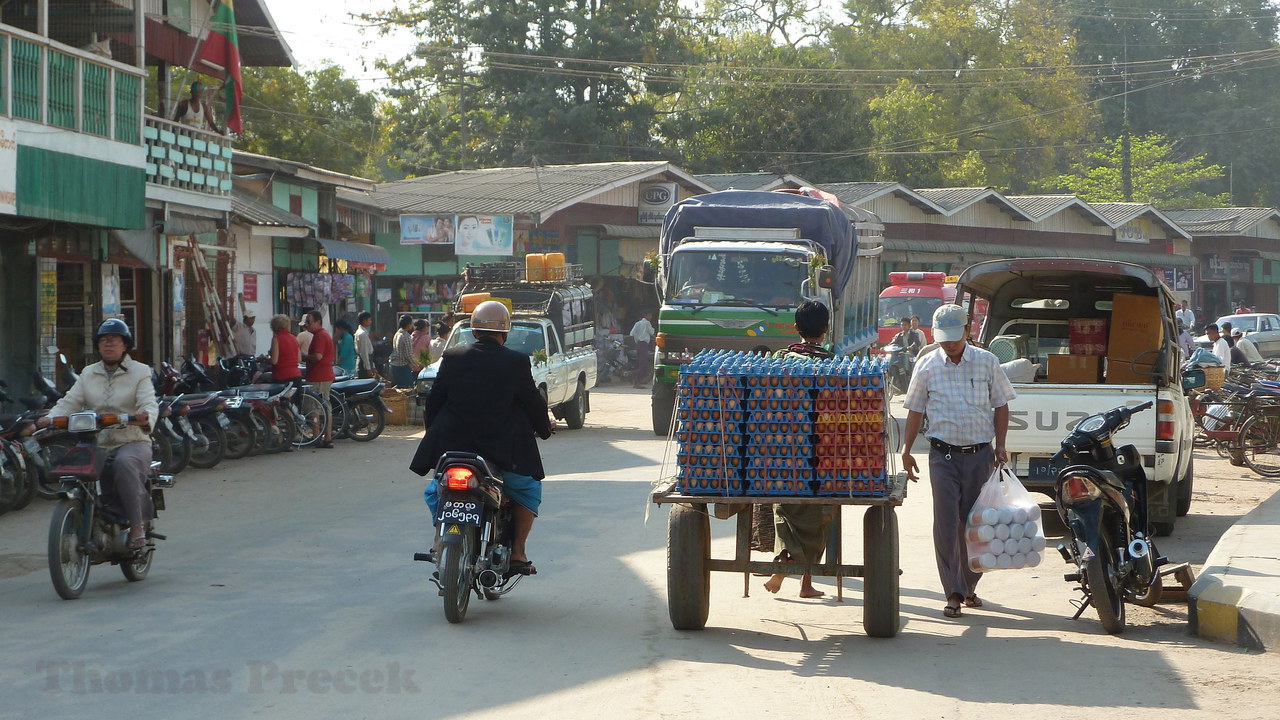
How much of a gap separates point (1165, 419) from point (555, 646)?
18.4ft

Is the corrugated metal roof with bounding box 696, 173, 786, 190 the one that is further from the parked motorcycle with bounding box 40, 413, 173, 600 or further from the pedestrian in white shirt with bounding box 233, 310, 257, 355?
the parked motorcycle with bounding box 40, 413, 173, 600

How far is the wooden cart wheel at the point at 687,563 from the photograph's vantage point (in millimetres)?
7008

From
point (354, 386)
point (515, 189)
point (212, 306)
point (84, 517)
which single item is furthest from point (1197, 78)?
point (84, 517)

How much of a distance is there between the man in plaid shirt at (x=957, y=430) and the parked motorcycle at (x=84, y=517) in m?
4.94

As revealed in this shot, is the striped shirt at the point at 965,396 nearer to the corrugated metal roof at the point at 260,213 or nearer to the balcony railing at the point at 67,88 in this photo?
the balcony railing at the point at 67,88

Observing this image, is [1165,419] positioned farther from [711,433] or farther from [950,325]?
[711,433]

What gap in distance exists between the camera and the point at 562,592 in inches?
328

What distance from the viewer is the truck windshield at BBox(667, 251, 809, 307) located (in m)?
18.1

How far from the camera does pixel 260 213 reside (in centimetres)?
2384

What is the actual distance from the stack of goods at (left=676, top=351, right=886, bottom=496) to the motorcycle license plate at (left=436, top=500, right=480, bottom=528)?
1131 millimetres

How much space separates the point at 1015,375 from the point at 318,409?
10.3 metres

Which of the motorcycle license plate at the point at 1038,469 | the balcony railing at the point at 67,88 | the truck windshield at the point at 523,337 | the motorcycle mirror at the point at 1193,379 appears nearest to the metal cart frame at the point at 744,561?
the motorcycle license plate at the point at 1038,469

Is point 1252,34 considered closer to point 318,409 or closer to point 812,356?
point 318,409

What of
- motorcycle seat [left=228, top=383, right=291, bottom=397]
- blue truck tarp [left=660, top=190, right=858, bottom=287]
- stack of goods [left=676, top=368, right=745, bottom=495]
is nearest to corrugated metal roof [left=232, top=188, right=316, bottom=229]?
motorcycle seat [left=228, top=383, right=291, bottom=397]
